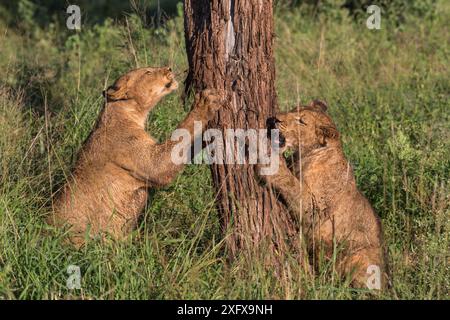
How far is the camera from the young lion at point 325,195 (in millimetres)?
5668

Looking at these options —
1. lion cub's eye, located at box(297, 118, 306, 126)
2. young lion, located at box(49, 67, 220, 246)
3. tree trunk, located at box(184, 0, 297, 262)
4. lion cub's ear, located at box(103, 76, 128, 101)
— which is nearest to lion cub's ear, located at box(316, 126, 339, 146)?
lion cub's eye, located at box(297, 118, 306, 126)

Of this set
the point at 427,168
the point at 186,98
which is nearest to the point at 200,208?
the point at 186,98

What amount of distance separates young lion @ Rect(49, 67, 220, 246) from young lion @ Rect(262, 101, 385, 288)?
0.72m

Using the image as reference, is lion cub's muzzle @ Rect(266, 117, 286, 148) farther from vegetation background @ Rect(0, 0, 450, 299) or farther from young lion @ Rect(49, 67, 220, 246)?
young lion @ Rect(49, 67, 220, 246)

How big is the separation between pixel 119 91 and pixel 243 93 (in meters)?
1.12

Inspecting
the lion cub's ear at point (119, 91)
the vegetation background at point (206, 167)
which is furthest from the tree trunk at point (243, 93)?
the lion cub's ear at point (119, 91)

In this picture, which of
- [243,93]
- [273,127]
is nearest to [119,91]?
[243,93]

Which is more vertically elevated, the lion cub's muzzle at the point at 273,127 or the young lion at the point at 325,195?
the lion cub's muzzle at the point at 273,127

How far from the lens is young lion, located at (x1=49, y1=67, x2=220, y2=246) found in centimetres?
591

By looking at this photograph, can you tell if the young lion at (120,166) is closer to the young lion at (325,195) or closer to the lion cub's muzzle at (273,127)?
the lion cub's muzzle at (273,127)

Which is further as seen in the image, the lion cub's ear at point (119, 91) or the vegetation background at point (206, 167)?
the lion cub's ear at point (119, 91)

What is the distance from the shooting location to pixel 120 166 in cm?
609

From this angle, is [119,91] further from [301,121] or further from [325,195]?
[325,195]

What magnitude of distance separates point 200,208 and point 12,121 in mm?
2085
